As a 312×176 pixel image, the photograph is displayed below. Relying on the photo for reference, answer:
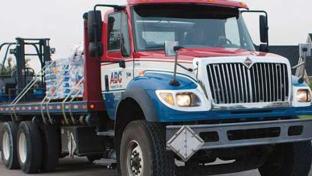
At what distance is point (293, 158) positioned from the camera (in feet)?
28.9

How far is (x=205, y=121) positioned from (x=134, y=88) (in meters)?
1.04

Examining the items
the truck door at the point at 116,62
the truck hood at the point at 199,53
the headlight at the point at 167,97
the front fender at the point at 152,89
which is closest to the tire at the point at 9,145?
the truck door at the point at 116,62

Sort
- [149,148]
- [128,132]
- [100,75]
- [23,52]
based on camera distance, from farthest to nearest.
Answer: [23,52]
[100,75]
[128,132]
[149,148]

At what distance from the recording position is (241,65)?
7828 millimetres

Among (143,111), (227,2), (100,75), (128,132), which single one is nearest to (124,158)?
(128,132)

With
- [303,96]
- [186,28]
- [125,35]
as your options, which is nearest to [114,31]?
[125,35]

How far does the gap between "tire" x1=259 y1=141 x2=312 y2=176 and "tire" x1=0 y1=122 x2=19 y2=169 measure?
20.3 ft

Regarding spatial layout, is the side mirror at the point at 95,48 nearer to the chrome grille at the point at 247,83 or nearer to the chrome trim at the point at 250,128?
the chrome grille at the point at 247,83

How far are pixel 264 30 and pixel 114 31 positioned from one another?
244 centimetres

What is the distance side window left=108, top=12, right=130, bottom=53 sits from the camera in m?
8.91

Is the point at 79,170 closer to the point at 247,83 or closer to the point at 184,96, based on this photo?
the point at 184,96

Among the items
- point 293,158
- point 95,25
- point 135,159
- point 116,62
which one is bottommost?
point 293,158

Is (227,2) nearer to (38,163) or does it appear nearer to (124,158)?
(124,158)

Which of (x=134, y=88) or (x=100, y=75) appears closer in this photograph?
(x=134, y=88)
